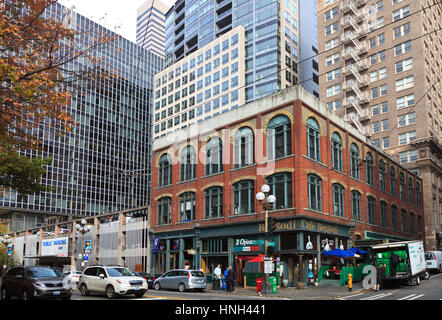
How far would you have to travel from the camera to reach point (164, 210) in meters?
44.0

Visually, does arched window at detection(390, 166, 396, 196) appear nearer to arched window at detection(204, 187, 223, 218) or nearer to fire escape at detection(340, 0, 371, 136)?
fire escape at detection(340, 0, 371, 136)

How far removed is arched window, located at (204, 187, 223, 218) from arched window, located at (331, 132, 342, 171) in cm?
1026

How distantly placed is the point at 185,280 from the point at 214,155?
13500mm

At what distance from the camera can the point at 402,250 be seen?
89.2ft

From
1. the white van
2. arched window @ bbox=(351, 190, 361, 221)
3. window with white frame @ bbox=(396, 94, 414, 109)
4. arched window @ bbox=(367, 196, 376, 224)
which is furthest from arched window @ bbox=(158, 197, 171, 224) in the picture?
window with white frame @ bbox=(396, 94, 414, 109)

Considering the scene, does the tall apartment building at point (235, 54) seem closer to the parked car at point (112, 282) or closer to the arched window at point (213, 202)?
the arched window at point (213, 202)

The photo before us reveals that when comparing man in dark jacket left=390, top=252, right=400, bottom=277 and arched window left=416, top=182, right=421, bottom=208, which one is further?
arched window left=416, top=182, right=421, bottom=208

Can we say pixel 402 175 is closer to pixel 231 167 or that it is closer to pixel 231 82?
pixel 231 167

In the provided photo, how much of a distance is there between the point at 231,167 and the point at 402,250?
50.3ft

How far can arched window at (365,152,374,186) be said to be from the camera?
43525 mm

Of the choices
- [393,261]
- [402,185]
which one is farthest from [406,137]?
[393,261]

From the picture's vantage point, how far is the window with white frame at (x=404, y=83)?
6701cm

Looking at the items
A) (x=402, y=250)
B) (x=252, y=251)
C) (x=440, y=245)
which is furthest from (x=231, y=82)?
(x=402, y=250)

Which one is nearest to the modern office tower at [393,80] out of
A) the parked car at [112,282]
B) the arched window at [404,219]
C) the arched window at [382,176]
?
the arched window at [404,219]
